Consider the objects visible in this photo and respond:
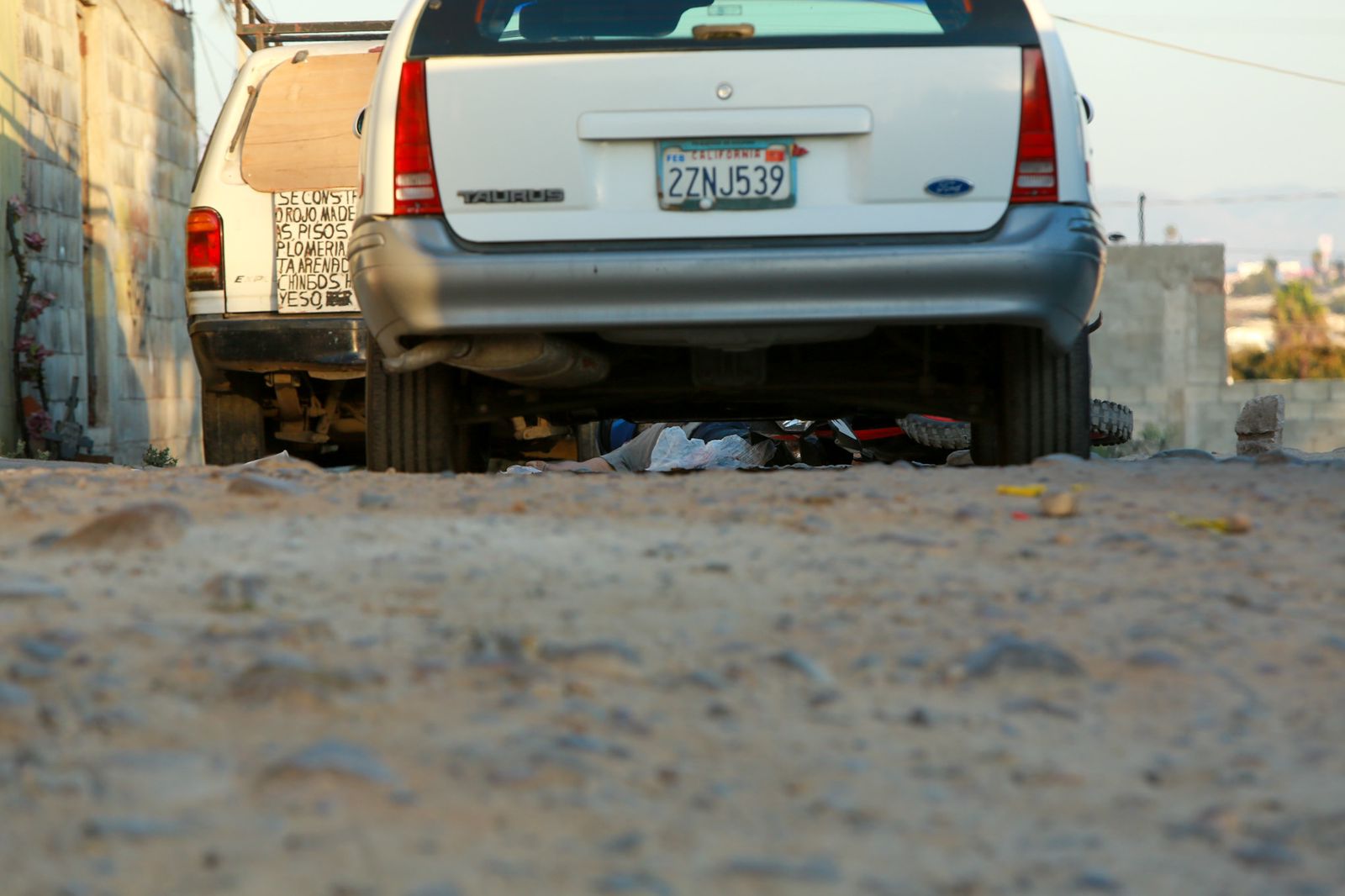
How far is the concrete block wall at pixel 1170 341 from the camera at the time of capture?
2416cm

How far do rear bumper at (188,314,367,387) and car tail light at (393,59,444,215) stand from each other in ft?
7.76

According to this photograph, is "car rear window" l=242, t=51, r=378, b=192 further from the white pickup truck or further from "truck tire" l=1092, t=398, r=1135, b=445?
"truck tire" l=1092, t=398, r=1135, b=445

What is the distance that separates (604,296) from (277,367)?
9.07 feet

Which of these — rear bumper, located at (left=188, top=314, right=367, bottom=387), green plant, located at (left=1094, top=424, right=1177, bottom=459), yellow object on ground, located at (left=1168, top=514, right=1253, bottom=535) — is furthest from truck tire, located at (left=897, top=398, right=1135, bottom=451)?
green plant, located at (left=1094, top=424, right=1177, bottom=459)

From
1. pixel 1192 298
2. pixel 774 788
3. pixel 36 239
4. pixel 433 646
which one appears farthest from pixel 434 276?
pixel 1192 298

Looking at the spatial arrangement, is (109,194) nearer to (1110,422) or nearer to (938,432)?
(938,432)

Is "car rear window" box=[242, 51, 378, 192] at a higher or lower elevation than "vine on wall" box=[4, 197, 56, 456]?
higher

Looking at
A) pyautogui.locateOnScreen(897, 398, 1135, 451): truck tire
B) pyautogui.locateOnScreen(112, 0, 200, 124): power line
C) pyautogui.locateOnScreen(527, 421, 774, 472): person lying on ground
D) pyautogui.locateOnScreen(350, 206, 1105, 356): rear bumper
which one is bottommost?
pyautogui.locateOnScreen(527, 421, 774, 472): person lying on ground

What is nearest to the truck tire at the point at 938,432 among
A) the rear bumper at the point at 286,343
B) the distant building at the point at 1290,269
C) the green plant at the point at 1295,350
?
the rear bumper at the point at 286,343

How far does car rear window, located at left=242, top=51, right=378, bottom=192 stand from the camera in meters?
6.45

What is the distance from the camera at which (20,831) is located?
1.54 m

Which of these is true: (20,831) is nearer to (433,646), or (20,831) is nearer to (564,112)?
(433,646)

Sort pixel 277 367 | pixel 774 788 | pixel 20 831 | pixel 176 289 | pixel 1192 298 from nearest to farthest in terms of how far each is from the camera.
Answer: pixel 20 831 < pixel 774 788 < pixel 277 367 < pixel 176 289 < pixel 1192 298

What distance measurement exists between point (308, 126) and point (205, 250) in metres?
0.68
